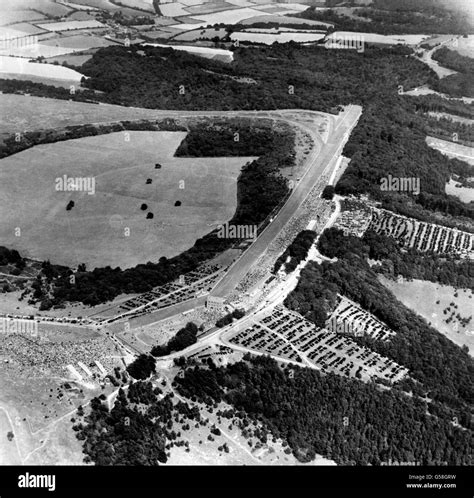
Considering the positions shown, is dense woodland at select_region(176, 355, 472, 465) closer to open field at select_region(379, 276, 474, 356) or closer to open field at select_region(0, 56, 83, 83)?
open field at select_region(379, 276, 474, 356)

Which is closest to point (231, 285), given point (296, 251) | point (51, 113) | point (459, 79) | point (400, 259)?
point (296, 251)

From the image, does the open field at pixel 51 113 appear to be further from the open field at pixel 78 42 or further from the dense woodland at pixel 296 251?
the dense woodland at pixel 296 251

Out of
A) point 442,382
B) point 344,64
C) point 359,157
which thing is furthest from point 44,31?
point 442,382

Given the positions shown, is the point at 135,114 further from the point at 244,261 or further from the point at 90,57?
the point at 244,261

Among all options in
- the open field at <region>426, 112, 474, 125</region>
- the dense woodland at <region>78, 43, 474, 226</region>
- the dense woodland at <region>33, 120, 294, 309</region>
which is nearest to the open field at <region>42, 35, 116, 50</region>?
the dense woodland at <region>78, 43, 474, 226</region>

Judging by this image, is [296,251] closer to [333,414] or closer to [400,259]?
[400,259]

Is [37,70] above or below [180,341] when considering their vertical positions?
above

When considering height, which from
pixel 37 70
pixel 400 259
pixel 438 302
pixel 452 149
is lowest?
pixel 438 302
